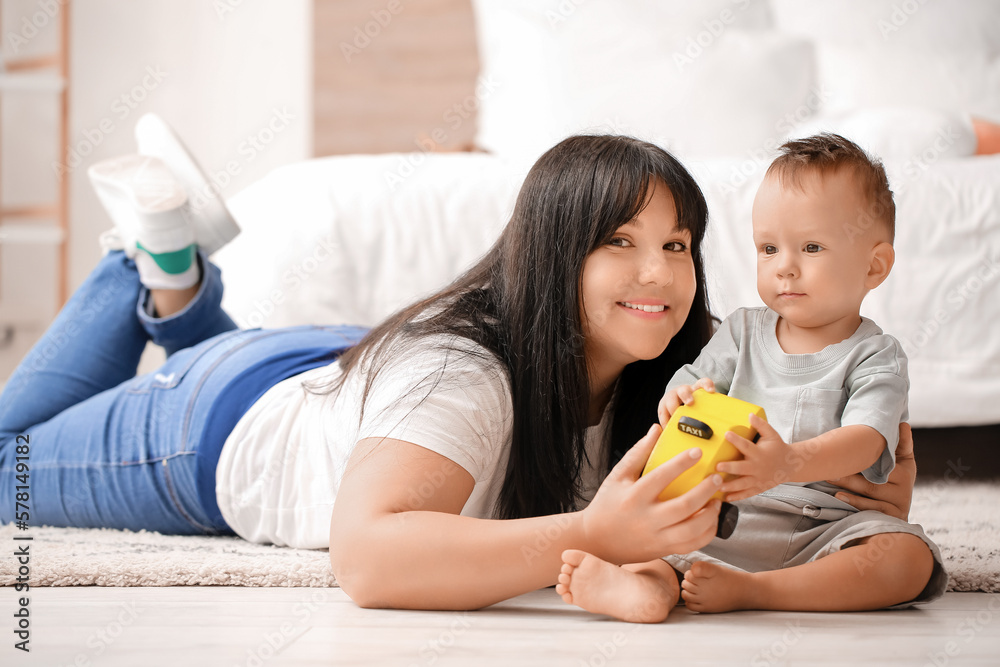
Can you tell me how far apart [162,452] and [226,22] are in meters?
2.68

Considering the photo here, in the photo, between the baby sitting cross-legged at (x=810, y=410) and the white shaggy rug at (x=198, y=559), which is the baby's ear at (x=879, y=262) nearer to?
the baby sitting cross-legged at (x=810, y=410)

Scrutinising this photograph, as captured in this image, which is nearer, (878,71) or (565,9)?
(878,71)

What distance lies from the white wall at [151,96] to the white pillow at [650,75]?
1.10m

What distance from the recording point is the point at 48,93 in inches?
125

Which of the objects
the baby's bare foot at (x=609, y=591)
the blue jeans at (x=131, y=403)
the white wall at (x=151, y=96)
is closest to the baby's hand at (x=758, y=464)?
the baby's bare foot at (x=609, y=591)

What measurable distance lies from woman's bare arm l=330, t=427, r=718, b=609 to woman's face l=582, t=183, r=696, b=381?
172mm

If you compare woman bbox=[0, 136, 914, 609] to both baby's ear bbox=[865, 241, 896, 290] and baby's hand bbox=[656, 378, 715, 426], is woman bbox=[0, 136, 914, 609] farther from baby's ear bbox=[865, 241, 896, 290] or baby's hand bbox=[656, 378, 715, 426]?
baby's ear bbox=[865, 241, 896, 290]

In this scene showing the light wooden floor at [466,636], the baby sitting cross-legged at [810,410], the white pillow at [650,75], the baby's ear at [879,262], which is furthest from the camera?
the white pillow at [650,75]

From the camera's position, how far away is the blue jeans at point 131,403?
1.14m

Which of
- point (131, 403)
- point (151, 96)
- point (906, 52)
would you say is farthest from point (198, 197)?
point (151, 96)

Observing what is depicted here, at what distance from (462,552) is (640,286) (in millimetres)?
316

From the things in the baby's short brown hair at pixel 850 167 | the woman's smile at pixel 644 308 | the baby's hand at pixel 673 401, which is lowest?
the baby's hand at pixel 673 401

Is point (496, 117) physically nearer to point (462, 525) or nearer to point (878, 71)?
point (878, 71)

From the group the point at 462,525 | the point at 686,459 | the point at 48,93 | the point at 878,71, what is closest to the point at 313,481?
the point at 462,525
